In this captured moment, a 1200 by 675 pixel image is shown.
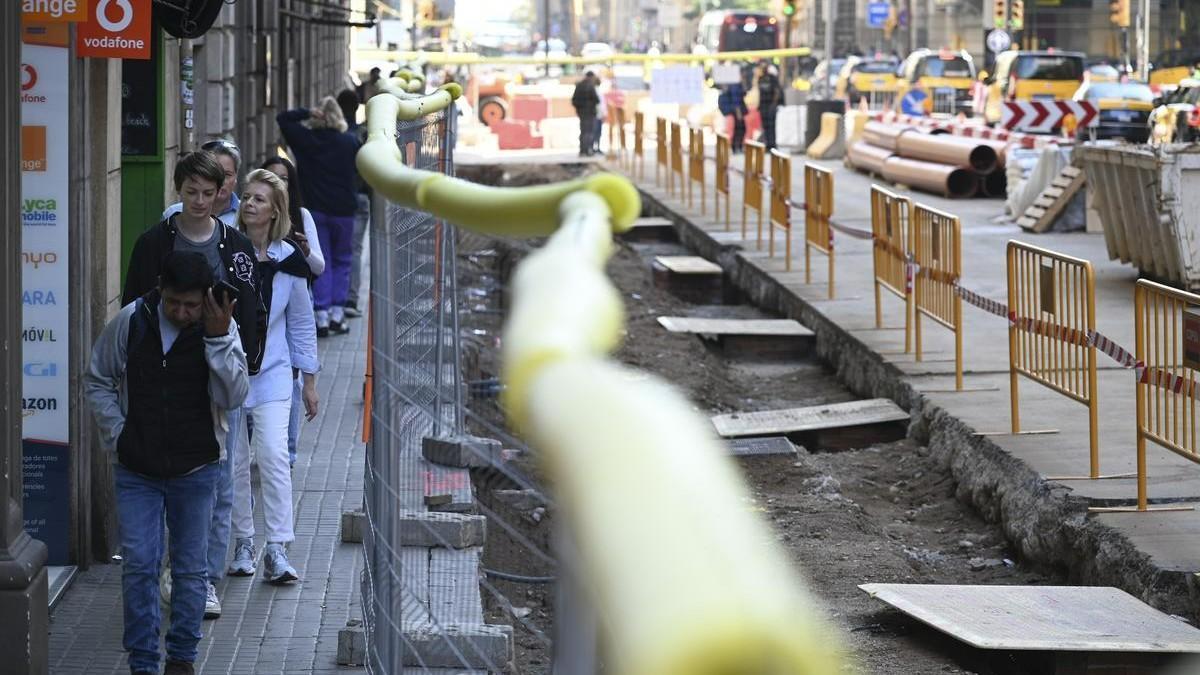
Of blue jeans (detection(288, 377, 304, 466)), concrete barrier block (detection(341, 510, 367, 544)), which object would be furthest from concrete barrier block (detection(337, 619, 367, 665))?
blue jeans (detection(288, 377, 304, 466))

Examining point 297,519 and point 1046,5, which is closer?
point 297,519

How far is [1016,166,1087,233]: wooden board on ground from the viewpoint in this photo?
21703 mm

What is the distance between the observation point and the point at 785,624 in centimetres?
131

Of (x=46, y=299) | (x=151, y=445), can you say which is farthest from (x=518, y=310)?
(x=46, y=299)

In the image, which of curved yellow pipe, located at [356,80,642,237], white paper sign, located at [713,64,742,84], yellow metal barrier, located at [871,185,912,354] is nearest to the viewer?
curved yellow pipe, located at [356,80,642,237]

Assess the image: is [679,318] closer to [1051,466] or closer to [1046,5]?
[1051,466]

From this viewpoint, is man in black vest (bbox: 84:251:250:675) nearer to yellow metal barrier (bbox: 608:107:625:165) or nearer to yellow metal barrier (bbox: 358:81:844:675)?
yellow metal barrier (bbox: 358:81:844:675)

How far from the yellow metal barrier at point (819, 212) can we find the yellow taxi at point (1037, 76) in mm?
28692

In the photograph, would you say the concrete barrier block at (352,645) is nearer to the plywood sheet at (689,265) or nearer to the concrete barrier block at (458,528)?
the concrete barrier block at (458,528)

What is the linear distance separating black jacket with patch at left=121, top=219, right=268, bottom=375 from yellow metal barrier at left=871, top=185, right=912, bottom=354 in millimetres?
7244

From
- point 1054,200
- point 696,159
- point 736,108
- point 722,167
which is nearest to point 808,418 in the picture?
point 1054,200

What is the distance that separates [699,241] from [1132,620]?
54.6 feet

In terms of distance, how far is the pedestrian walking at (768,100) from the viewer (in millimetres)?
37031

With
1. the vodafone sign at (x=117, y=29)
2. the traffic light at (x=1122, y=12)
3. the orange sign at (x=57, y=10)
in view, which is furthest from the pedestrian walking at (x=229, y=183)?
the traffic light at (x=1122, y=12)
